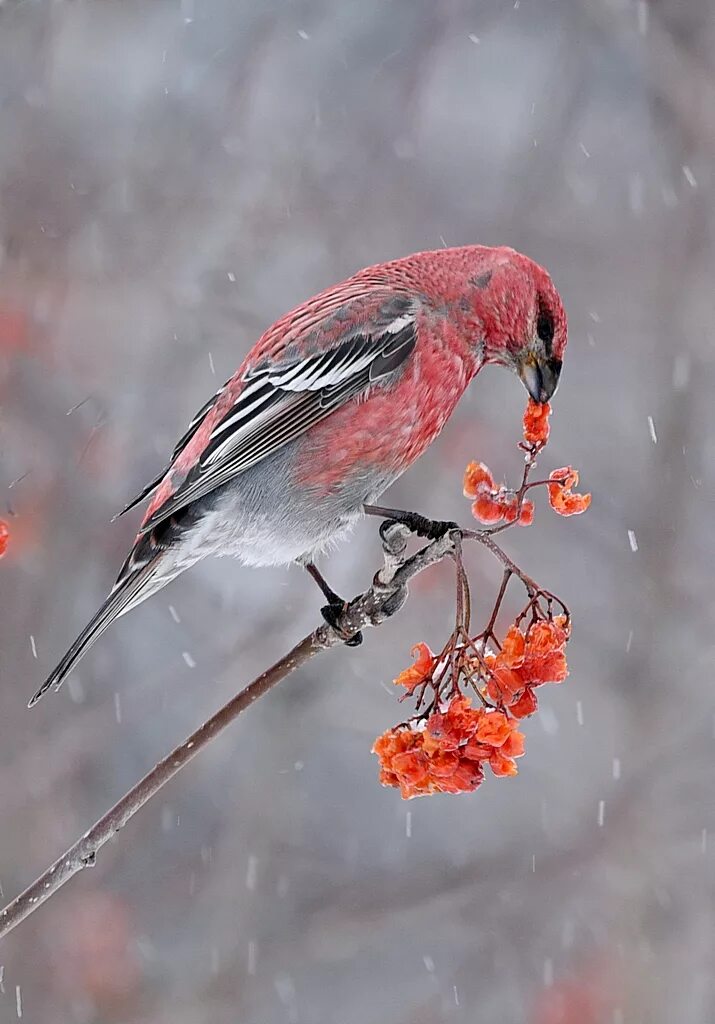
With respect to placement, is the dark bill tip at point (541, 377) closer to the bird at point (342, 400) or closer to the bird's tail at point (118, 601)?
the bird at point (342, 400)

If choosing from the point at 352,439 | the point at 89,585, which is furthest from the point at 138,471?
the point at 352,439

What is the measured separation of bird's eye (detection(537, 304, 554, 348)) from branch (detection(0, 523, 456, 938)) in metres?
0.72

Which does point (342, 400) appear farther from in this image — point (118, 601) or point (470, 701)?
point (470, 701)

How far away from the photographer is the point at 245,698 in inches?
73.6

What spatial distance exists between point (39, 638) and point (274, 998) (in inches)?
124

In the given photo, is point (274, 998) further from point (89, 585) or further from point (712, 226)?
point (712, 226)

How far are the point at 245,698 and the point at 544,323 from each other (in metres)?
1.37

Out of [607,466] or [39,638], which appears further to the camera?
[607,466]

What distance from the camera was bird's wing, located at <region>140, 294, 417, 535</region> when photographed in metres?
2.73

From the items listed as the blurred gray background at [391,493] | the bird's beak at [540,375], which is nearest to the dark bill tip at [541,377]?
the bird's beak at [540,375]

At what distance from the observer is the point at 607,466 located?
18.9 ft

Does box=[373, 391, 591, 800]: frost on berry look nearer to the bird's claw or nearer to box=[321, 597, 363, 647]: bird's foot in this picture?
the bird's claw

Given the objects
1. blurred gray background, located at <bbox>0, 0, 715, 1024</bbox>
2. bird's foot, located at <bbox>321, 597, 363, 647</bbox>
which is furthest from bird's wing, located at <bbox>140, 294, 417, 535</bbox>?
blurred gray background, located at <bbox>0, 0, 715, 1024</bbox>

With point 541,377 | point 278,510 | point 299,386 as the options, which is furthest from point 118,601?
point 541,377
